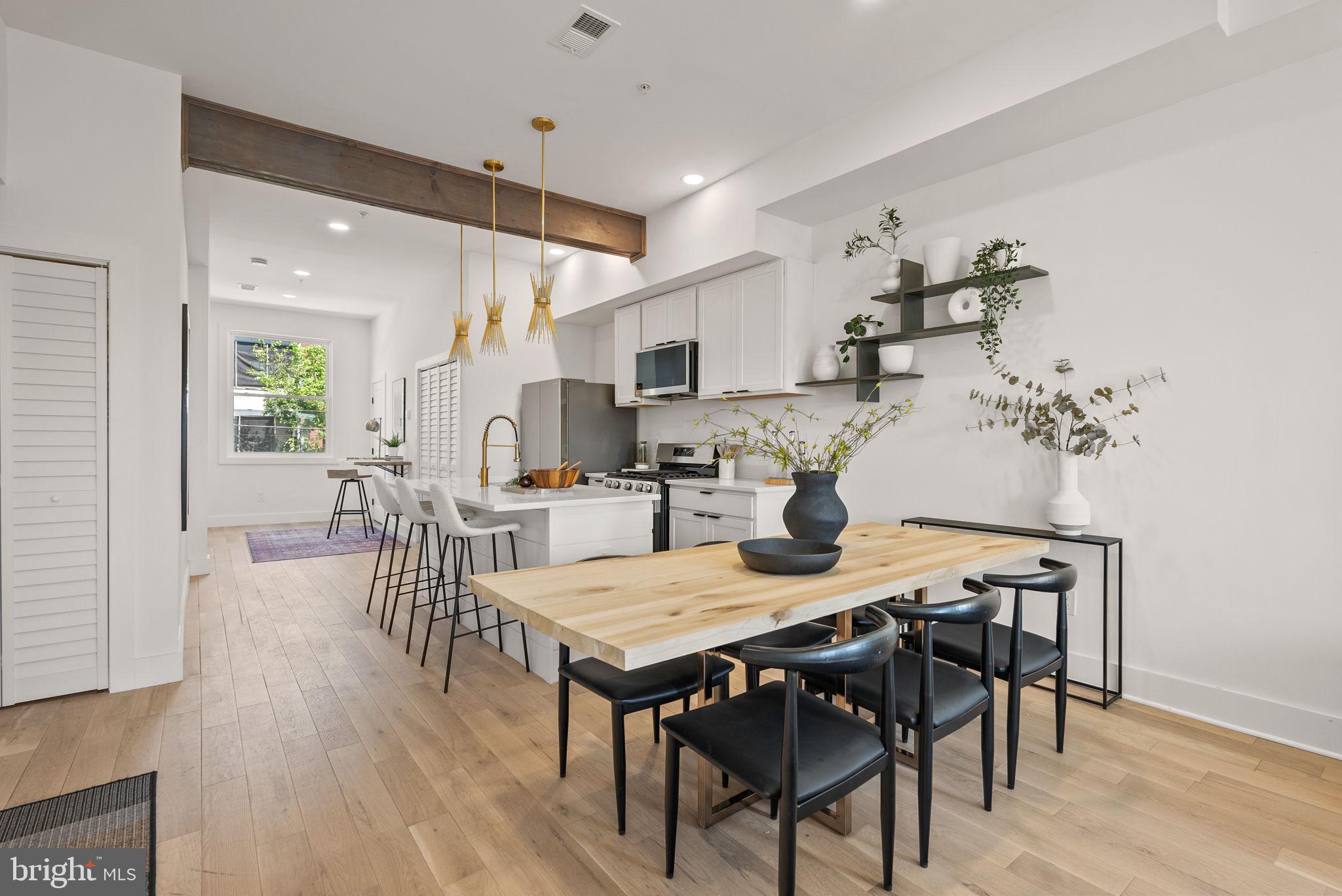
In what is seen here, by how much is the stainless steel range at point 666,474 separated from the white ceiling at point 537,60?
227cm

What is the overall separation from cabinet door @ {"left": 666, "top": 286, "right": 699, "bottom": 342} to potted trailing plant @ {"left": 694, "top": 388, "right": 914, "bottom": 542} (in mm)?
614

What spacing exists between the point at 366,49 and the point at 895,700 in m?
3.37

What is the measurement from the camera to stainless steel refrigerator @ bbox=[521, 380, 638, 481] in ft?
18.1

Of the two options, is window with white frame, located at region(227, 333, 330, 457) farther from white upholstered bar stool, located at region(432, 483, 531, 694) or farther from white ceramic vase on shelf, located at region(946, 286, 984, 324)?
white ceramic vase on shelf, located at region(946, 286, 984, 324)

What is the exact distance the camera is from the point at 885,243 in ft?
12.6

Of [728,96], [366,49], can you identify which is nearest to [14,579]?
[366,49]

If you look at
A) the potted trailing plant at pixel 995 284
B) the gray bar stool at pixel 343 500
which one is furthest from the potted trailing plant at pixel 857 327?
the gray bar stool at pixel 343 500

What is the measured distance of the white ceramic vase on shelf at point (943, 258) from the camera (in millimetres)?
3352

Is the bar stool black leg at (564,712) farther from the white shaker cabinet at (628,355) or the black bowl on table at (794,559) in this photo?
the white shaker cabinet at (628,355)

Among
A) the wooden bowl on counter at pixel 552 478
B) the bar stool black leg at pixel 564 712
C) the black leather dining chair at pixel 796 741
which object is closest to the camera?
the black leather dining chair at pixel 796 741

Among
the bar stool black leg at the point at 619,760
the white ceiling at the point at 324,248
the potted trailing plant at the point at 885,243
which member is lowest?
the bar stool black leg at the point at 619,760

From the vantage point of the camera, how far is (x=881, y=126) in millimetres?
3230

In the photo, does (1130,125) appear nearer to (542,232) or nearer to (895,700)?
(895,700)

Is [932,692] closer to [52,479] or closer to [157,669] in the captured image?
[157,669]
